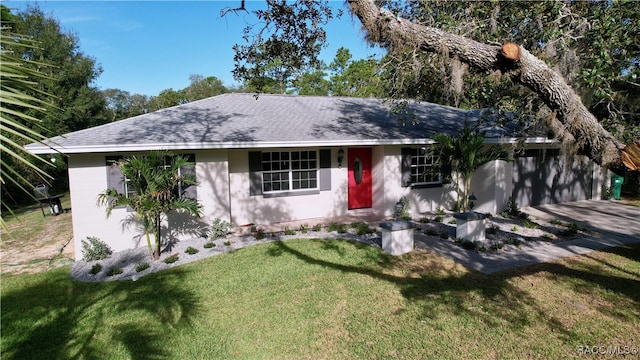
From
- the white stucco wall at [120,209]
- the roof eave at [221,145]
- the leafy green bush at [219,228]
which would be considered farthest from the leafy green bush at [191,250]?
the roof eave at [221,145]

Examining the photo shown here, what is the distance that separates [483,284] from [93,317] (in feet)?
20.6

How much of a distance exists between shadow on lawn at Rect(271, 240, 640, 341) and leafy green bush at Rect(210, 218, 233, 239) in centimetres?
202

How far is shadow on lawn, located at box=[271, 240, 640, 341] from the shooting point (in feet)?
16.5

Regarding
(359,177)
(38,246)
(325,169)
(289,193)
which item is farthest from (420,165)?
(38,246)

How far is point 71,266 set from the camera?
7.92m

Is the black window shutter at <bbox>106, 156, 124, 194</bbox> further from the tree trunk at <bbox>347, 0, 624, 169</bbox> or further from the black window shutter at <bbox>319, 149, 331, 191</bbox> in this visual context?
the tree trunk at <bbox>347, 0, 624, 169</bbox>

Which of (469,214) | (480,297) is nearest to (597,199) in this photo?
(469,214)

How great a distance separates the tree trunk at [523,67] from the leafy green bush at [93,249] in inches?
292

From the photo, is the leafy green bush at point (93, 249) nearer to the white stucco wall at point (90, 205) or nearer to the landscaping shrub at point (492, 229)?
the white stucco wall at point (90, 205)

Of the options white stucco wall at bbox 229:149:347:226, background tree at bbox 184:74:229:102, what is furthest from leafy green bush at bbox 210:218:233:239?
background tree at bbox 184:74:229:102

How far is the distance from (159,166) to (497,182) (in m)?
10.5

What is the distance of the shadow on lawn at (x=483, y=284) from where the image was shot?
5027mm

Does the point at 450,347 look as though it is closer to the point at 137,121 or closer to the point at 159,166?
the point at 159,166

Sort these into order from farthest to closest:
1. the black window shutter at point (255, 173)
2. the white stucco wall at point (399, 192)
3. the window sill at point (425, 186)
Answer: the window sill at point (425, 186) < the white stucco wall at point (399, 192) < the black window shutter at point (255, 173)
